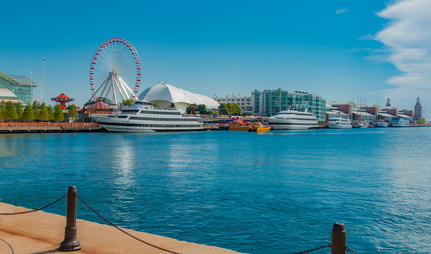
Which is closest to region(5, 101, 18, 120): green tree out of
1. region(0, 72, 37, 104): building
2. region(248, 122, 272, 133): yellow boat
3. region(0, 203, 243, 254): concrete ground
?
region(0, 72, 37, 104): building

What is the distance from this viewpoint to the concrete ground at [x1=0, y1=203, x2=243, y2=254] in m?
8.47

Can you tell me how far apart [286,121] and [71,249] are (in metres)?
156

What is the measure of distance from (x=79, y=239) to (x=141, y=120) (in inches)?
4157

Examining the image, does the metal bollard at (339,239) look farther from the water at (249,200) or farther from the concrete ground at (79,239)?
the water at (249,200)

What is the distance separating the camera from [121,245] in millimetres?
8883

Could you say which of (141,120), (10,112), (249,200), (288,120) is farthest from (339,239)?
(288,120)

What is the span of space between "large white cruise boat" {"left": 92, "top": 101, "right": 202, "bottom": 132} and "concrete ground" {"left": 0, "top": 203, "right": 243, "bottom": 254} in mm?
101694

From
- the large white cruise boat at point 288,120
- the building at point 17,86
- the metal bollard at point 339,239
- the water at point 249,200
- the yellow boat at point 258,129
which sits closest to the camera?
the metal bollard at point 339,239

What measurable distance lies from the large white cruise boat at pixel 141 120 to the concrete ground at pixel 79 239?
101694mm

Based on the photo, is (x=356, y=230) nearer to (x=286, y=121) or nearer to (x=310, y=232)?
(x=310, y=232)

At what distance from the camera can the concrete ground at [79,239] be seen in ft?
27.8

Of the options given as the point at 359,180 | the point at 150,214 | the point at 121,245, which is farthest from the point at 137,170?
the point at 121,245

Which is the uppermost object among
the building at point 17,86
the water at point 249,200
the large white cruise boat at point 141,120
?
the building at point 17,86

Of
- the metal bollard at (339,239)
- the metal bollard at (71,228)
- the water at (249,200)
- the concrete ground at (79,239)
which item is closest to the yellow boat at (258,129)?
the water at (249,200)
